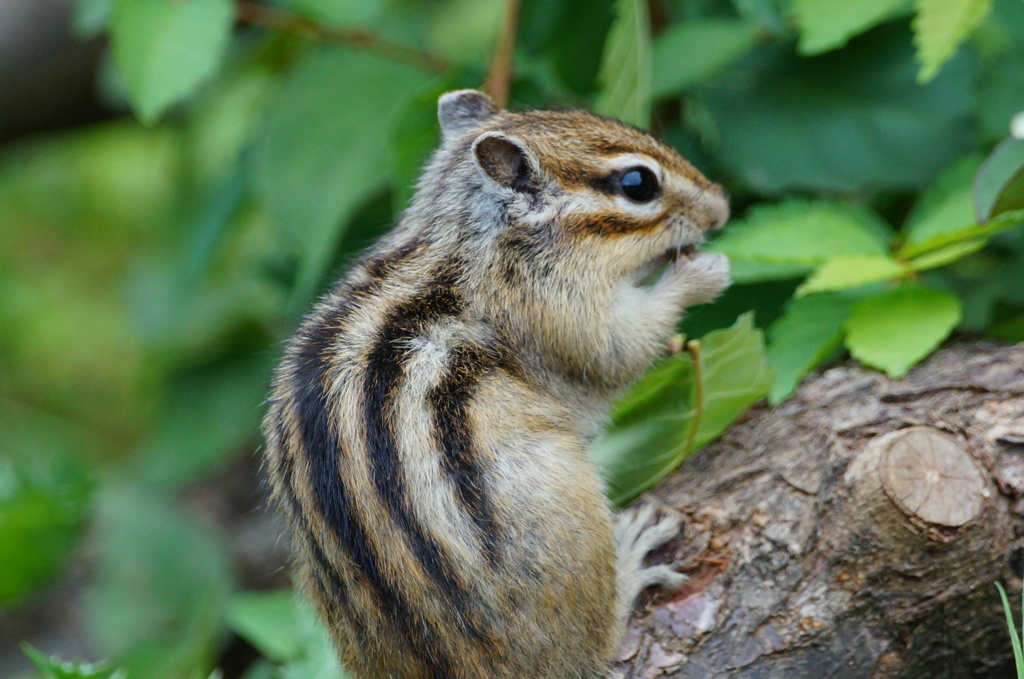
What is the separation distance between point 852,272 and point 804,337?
0.18 meters

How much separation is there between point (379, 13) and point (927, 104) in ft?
4.24

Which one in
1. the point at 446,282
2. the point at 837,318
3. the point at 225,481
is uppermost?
the point at 837,318

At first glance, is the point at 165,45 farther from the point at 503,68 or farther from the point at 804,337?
the point at 804,337

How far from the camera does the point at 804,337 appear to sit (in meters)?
1.78

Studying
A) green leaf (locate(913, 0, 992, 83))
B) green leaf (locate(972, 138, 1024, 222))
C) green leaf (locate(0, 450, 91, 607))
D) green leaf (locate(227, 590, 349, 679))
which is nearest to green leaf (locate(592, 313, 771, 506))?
green leaf (locate(972, 138, 1024, 222))

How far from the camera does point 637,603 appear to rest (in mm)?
1574

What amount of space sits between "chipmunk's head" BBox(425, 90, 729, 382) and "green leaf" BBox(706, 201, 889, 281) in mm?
69

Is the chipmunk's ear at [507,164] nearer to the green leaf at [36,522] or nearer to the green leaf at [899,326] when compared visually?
the green leaf at [899,326]

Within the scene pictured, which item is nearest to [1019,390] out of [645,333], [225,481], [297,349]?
[645,333]

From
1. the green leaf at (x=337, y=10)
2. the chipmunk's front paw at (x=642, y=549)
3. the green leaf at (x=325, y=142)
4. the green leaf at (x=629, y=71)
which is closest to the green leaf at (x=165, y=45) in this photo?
the green leaf at (x=337, y=10)

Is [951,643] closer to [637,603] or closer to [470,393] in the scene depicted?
[637,603]

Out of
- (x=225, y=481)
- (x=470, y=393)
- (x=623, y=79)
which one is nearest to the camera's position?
(x=470, y=393)

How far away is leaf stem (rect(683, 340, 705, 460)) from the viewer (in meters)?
1.66

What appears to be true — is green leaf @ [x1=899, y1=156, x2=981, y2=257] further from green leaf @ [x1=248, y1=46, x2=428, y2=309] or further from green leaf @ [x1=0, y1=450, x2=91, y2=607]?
green leaf @ [x1=0, y1=450, x2=91, y2=607]
